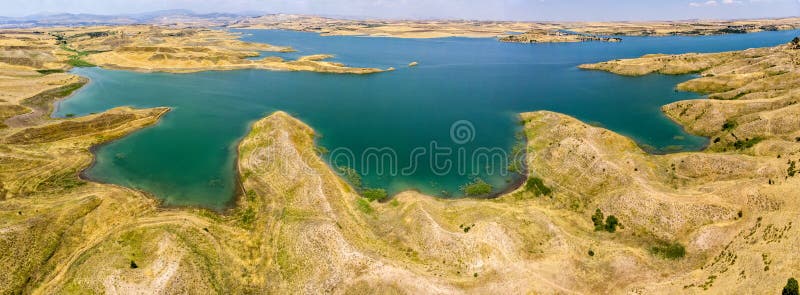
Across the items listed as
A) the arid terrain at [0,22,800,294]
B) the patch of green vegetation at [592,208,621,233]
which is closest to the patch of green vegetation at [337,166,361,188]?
the arid terrain at [0,22,800,294]

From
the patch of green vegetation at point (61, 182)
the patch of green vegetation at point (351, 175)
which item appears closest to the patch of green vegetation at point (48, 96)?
the patch of green vegetation at point (61, 182)

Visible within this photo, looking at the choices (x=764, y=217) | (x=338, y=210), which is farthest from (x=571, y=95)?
(x=338, y=210)

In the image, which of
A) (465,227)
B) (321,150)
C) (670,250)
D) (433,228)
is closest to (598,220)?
(670,250)

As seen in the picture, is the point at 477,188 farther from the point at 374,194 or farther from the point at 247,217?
the point at 247,217

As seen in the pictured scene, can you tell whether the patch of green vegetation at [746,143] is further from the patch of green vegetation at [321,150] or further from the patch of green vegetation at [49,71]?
the patch of green vegetation at [49,71]

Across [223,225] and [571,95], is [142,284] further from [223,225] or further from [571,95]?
[571,95]
